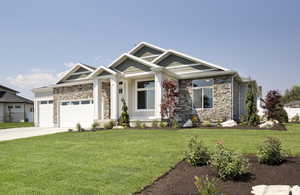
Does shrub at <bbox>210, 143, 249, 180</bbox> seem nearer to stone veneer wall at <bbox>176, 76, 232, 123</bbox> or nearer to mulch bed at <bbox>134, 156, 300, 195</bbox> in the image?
mulch bed at <bbox>134, 156, 300, 195</bbox>

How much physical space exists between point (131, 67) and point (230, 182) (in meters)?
13.2

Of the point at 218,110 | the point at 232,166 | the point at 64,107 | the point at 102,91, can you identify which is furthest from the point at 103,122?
the point at 232,166

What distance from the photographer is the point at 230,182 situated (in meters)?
3.63

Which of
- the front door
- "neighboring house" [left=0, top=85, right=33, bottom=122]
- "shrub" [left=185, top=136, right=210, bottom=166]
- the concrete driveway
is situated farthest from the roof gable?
"neighboring house" [left=0, top=85, right=33, bottom=122]

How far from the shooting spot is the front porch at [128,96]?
15062 millimetres

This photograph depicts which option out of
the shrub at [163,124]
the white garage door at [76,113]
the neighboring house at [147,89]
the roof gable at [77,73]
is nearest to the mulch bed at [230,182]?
the shrub at [163,124]

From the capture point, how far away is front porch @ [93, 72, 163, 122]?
15.1 meters

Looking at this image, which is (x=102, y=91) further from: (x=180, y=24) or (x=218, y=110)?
(x=218, y=110)

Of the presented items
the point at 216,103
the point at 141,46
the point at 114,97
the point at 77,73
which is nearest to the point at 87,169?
the point at 114,97

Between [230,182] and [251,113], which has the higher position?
[251,113]

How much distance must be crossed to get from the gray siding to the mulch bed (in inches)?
456

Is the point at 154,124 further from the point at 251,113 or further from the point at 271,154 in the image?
the point at 271,154

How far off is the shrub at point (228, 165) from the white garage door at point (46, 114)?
18757 mm

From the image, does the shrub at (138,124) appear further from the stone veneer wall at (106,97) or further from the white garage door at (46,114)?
the white garage door at (46,114)
